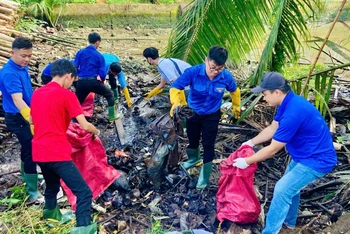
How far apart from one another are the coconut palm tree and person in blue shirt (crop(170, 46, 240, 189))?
1202mm

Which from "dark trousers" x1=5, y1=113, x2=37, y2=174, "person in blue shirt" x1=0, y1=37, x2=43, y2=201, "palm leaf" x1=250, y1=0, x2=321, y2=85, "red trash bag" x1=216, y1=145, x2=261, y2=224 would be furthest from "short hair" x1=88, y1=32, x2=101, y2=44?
"red trash bag" x1=216, y1=145, x2=261, y2=224

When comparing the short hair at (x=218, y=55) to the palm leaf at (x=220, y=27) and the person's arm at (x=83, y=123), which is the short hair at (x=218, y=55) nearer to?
the person's arm at (x=83, y=123)

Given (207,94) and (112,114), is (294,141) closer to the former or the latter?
(207,94)

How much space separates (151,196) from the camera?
14.7 feet

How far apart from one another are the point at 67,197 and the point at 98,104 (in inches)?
107

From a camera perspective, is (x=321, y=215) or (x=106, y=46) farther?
(x=106, y=46)

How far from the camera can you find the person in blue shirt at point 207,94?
411 cm

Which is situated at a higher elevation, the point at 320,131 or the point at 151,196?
the point at 320,131

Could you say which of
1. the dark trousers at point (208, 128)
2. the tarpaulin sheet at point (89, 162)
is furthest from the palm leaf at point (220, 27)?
the tarpaulin sheet at point (89, 162)

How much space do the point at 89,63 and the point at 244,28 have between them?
2253 mm

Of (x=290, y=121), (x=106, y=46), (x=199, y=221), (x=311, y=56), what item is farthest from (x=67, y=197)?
(x=311, y=56)

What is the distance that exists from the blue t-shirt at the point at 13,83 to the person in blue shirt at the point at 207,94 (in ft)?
5.14

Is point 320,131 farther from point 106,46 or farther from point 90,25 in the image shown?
point 90,25

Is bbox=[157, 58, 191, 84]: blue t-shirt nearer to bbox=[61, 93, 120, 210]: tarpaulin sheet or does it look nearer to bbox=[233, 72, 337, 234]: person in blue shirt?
bbox=[61, 93, 120, 210]: tarpaulin sheet
